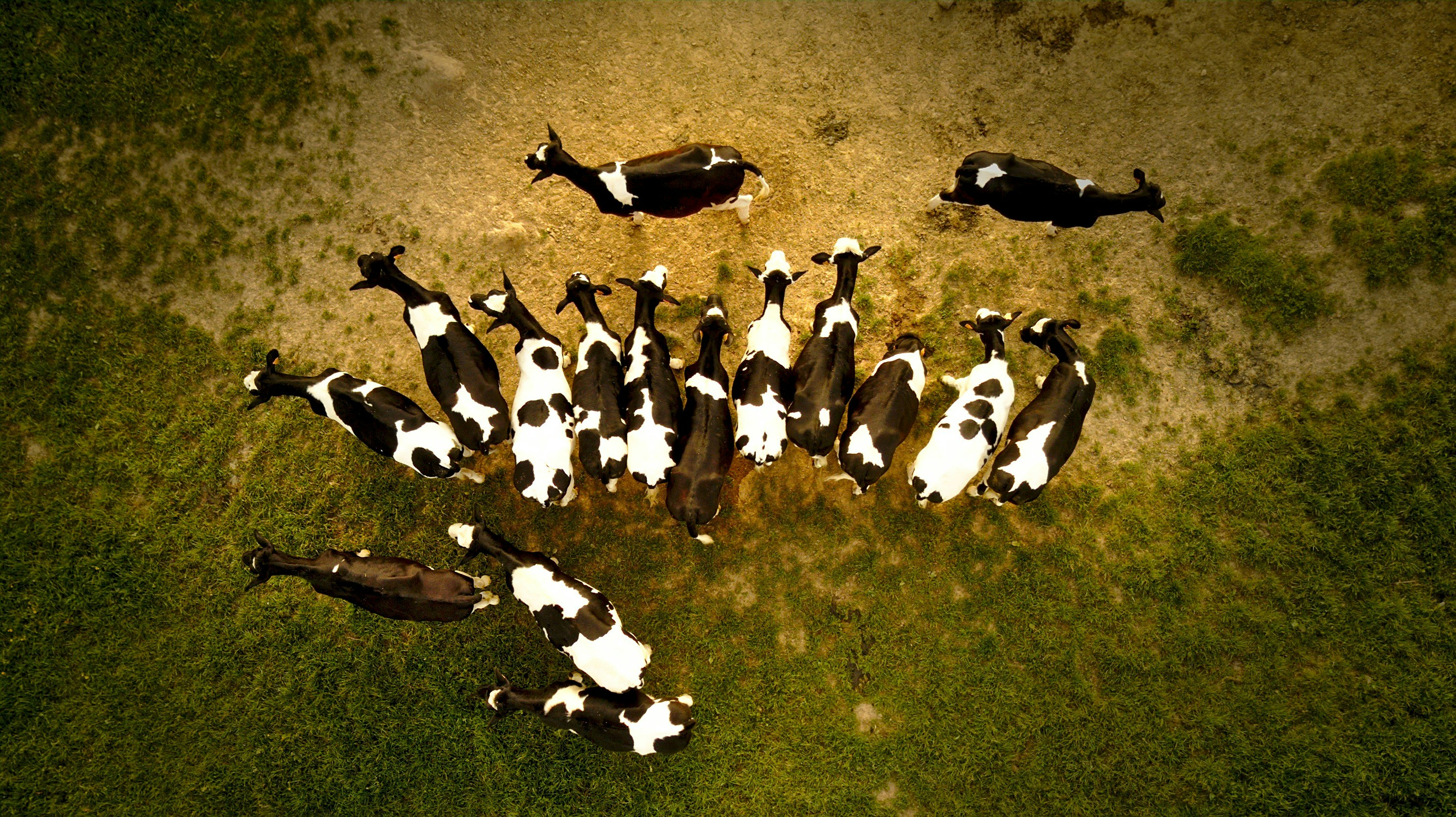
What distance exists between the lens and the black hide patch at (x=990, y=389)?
444 cm

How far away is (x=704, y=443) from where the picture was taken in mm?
4332

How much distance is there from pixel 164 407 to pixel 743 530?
459cm

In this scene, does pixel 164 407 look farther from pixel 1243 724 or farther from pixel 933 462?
pixel 1243 724

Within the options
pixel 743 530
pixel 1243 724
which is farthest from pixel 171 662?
pixel 1243 724

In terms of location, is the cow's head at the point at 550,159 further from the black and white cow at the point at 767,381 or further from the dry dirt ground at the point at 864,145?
the black and white cow at the point at 767,381

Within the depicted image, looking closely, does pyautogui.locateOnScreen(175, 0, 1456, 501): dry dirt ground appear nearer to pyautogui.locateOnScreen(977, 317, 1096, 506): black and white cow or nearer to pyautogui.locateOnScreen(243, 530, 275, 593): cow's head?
pyautogui.locateOnScreen(977, 317, 1096, 506): black and white cow

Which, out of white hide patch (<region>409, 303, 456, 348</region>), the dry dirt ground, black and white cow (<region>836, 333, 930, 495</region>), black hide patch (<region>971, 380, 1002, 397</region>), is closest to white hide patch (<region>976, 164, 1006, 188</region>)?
the dry dirt ground

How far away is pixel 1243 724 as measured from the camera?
15.9 feet

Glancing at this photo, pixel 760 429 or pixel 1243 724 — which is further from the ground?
pixel 760 429

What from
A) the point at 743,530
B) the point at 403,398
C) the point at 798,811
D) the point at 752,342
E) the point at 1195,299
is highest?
the point at 1195,299

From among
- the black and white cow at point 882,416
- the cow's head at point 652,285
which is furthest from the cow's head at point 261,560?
the black and white cow at point 882,416

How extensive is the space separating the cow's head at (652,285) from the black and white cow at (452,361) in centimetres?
111

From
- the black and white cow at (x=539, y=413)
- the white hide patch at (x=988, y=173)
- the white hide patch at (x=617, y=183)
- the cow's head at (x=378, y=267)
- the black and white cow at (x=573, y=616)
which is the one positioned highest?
the white hide patch at (x=988, y=173)

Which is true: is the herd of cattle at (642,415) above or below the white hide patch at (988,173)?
below
